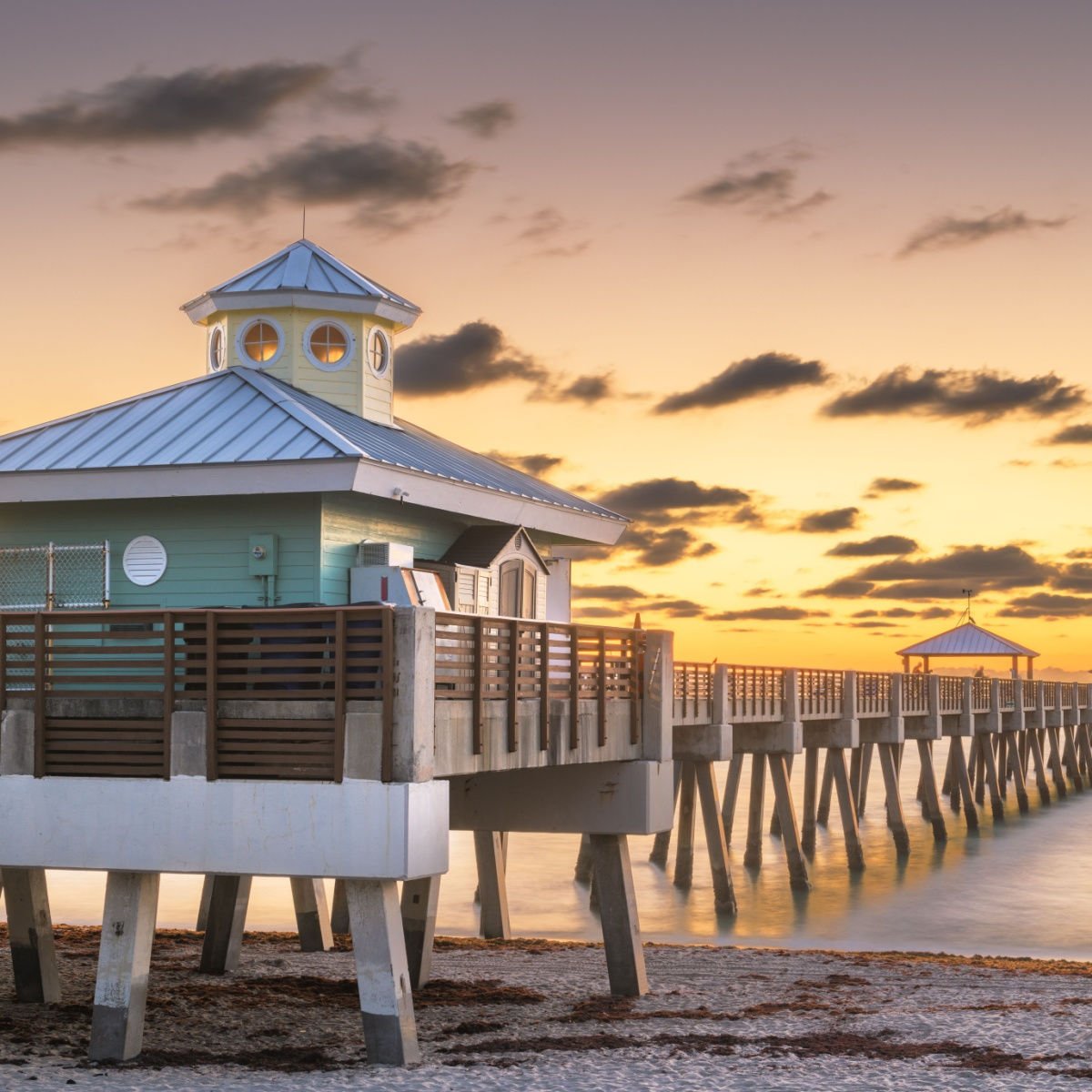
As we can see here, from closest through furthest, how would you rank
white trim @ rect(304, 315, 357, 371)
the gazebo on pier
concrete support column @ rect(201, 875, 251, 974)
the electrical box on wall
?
1. the electrical box on wall
2. concrete support column @ rect(201, 875, 251, 974)
3. white trim @ rect(304, 315, 357, 371)
4. the gazebo on pier

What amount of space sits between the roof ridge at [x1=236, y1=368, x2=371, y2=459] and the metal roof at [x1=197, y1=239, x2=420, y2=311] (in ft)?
3.76

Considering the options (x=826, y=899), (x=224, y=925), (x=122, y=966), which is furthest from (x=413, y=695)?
(x=826, y=899)

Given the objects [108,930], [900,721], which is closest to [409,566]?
[108,930]

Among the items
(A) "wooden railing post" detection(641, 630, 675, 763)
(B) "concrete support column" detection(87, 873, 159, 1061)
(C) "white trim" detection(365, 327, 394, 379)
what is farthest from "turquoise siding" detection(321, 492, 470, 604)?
(B) "concrete support column" detection(87, 873, 159, 1061)

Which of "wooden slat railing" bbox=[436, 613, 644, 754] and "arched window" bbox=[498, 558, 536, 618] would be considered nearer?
"wooden slat railing" bbox=[436, 613, 644, 754]

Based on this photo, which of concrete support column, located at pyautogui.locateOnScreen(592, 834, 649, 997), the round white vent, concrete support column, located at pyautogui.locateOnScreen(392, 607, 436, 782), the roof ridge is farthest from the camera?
the round white vent

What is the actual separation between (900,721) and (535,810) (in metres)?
24.1

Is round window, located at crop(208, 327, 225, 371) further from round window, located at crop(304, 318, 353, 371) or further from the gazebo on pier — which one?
the gazebo on pier

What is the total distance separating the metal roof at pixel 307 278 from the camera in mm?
21156

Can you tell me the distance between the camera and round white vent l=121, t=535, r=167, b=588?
1841 centimetres

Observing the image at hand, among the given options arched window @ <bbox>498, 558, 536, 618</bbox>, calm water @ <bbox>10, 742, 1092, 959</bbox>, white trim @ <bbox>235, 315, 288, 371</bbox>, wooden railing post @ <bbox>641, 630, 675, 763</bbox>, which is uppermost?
white trim @ <bbox>235, 315, 288, 371</bbox>

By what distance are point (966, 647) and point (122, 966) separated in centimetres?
5661

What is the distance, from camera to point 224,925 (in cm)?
1948

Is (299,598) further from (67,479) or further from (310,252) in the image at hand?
(310,252)
